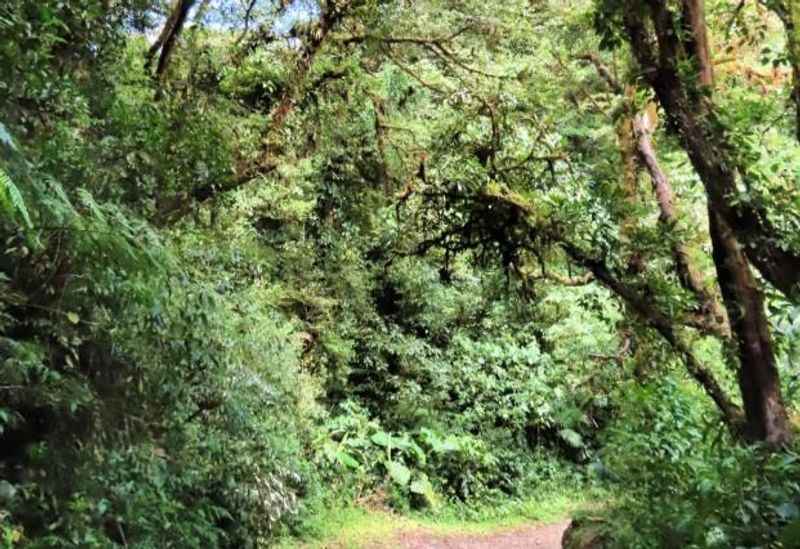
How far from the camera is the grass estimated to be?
8.42 meters

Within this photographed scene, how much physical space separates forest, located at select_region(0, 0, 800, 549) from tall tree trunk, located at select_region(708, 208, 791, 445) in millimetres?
19

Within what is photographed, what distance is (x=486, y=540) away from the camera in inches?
373

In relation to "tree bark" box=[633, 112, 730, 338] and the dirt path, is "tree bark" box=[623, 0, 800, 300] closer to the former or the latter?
"tree bark" box=[633, 112, 730, 338]

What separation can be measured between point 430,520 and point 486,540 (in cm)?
87

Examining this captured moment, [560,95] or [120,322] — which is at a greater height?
[560,95]

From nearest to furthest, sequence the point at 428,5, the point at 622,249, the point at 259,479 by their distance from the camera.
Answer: the point at 622,249 → the point at 259,479 → the point at 428,5

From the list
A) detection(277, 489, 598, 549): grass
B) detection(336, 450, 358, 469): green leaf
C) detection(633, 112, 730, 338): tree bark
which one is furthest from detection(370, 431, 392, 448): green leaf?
detection(633, 112, 730, 338): tree bark

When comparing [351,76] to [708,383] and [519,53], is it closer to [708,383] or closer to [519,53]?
[519,53]

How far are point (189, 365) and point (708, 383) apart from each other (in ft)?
11.3

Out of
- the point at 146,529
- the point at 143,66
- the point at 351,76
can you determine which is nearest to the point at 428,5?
the point at 351,76

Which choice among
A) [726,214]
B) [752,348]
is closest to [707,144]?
[726,214]

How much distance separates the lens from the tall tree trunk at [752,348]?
12.5 ft

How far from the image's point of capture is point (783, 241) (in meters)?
3.44

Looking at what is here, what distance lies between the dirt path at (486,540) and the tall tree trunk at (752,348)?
18.4 ft
